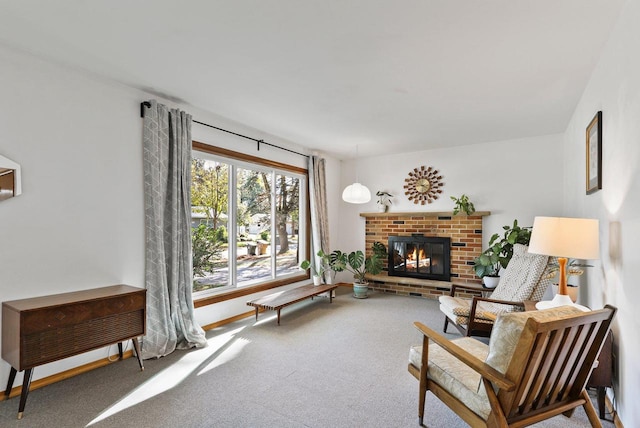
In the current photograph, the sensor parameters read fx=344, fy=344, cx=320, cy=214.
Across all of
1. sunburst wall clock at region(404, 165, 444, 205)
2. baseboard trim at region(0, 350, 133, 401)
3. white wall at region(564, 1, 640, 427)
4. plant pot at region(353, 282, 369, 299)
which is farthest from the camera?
sunburst wall clock at region(404, 165, 444, 205)

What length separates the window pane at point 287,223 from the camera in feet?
17.1

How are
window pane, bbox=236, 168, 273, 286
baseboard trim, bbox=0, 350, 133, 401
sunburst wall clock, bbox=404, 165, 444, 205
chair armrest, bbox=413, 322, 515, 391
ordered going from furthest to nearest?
sunburst wall clock, bbox=404, 165, 444, 205 < window pane, bbox=236, 168, 273, 286 < baseboard trim, bbox=0, 350, 133, 401 < chair armrest, bbox=413, 322, 515, 391

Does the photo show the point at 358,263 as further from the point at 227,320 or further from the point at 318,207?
the point at 227,320

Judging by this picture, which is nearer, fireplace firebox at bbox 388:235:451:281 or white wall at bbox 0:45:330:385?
white wall at bbox 0:45:330:385

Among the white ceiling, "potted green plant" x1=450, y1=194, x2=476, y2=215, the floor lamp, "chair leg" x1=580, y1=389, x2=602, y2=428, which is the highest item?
the white ceiling

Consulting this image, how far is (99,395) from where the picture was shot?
2.45 m

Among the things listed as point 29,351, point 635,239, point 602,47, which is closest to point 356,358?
point 635,239

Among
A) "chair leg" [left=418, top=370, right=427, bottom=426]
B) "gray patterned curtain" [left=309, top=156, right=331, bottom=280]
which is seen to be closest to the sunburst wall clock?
"gray patterned curtain" [left=309, top=156, right=331, bottom=280]

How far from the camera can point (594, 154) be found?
276cm

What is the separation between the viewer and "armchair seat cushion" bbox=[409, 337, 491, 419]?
1701mm

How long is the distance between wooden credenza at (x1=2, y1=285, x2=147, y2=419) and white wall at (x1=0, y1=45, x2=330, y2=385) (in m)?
0.22

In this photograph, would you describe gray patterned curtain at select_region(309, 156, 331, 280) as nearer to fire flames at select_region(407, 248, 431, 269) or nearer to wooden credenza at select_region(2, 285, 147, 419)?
fire flames at select_region(407, 248, 431, 269)

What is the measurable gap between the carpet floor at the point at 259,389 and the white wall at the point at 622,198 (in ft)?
1.75

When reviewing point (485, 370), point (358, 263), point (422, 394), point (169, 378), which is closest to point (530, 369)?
point (485, 370)
